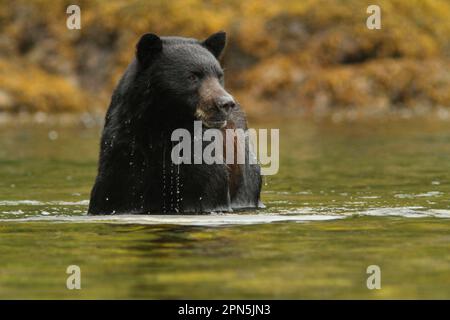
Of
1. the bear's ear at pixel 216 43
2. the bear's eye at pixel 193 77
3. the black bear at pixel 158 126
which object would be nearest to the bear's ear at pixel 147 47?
the black bear at pixel 158 126

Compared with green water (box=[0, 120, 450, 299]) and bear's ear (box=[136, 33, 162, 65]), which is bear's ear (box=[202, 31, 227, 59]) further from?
green water (box=[0, 120, 450, 299])

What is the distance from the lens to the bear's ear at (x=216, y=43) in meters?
14.1

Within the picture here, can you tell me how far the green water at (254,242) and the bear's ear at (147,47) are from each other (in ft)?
5.98

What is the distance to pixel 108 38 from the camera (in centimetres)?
6581

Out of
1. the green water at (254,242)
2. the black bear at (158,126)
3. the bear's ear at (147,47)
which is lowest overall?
the green water at (254,242)

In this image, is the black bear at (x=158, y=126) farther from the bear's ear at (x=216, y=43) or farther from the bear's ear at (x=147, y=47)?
the bear's ear at (x=216, y=43)

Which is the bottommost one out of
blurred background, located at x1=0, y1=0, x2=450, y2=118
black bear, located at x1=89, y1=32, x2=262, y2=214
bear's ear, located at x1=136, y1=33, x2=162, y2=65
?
black bear, located at x1=89, y1=32, x2=262, y2=214

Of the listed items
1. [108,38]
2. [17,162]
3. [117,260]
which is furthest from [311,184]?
[108,38]

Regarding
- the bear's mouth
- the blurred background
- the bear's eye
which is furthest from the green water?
the blurred background

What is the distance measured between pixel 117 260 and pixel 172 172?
371 centimetres

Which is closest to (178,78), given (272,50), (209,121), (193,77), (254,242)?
(193,77)

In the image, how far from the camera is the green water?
8.64 m
